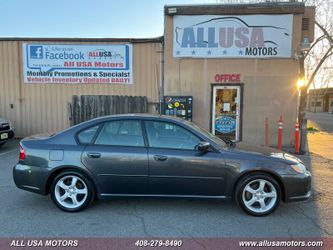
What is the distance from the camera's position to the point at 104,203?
4.16m

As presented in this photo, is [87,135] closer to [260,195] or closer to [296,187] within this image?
[260,195]

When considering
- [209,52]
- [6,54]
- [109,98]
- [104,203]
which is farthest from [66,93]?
[104,203]

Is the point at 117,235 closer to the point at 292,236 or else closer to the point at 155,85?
the point at 292,236

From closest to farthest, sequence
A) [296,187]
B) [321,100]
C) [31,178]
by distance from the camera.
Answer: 1. [296,187]
2. [31,178]
3. [321,100]

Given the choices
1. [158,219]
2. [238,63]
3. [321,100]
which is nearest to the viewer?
[158,219]

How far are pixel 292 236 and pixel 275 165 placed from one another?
949 mm

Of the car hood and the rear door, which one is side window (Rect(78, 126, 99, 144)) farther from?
the car hood

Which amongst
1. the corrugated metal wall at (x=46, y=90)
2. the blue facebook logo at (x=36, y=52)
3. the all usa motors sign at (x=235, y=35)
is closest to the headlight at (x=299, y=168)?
A: the all usa motors sign at (x=235, y=35)

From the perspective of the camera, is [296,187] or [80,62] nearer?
[296,187]

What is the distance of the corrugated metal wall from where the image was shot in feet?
31.8

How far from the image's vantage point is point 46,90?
9969mm

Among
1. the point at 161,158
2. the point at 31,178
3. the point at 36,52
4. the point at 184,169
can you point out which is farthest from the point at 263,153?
the point at 36,52

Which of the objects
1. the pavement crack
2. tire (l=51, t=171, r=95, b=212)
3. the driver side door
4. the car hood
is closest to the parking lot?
the pavement crack

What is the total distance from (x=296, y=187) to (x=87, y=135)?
10.4 ft
